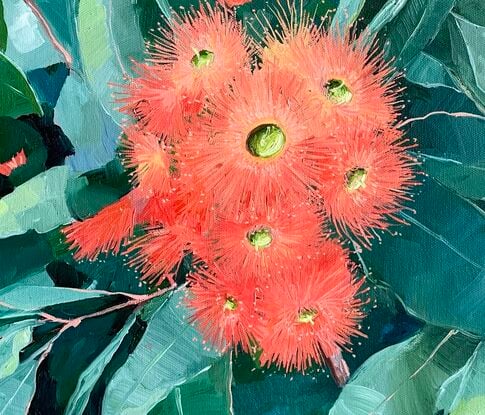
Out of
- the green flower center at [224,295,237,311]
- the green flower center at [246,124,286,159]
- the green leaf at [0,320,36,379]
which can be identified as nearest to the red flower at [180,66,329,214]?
the green flower center at [246,124,286,159]

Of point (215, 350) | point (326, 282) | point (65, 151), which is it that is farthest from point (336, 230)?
point (65, 151)

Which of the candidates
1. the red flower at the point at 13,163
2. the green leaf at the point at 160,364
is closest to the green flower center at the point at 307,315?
the green leaf at the point at 160,364

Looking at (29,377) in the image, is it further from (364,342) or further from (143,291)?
(364,342)

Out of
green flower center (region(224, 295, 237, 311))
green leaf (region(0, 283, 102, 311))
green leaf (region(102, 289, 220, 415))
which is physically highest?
green flower center (region(224, 295, 237, 311))

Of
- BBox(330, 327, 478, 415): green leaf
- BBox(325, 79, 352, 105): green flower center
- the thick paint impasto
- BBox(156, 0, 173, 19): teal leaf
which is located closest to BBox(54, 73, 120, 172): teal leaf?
the thick paint impasto

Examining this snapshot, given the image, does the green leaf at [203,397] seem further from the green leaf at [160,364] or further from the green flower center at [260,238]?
the green flower center at [260,238]

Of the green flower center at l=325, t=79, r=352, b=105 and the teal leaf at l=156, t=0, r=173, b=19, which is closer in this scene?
the green flower center at l=325, t=79, r=352, b=105

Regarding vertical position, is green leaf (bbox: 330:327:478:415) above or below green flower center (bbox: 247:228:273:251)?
below

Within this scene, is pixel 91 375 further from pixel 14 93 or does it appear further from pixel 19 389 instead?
pixel 14 93

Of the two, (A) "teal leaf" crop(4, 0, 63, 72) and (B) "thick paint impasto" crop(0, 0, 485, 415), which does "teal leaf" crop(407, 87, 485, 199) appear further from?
(A) "teal leaf" crop(4, 0, 63, 72)
